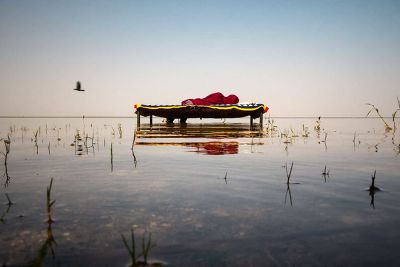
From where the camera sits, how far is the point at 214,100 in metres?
17.6

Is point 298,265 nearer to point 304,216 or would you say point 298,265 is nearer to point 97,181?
point 304,216

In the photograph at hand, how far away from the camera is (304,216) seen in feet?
7.93

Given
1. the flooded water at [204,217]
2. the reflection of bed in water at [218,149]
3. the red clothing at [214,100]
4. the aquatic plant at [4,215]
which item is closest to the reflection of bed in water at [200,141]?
the reflection of bed in water at [218,149]

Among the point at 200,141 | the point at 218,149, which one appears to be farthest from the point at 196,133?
the point at 218,149

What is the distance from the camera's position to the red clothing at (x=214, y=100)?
17406 mm

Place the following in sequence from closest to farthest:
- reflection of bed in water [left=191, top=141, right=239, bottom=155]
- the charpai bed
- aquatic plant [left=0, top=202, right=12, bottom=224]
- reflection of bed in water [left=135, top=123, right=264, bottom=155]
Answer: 1. aquatic plant [left=0, top=202, right=12, bottom=224]
2. reflection of bed in water [left=191, top=141, right=239, bottom=155]
3. reflection of bed in water [left=135, top=123, right=264, bottom=155]
4. the charpai bed

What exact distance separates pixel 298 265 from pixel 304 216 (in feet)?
2.68

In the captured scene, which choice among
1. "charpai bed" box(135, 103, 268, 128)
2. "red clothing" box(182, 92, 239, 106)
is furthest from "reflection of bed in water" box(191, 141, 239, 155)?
"red clothing" box(182, 92, 239, 106)

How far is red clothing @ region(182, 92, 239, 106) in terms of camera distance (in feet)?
57.1

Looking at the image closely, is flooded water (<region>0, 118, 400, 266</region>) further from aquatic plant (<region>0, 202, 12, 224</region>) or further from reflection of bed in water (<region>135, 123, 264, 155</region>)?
reflection of bed in water (<region>135, 123, 264, 155</region>)

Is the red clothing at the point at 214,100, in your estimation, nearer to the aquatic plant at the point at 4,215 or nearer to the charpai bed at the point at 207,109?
the charpai bed at the point at 207,109

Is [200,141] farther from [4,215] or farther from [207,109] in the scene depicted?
[207,109]

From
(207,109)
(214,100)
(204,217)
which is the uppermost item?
(214,100)

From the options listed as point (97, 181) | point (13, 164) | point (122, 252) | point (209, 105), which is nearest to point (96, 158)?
point (13, 164)
